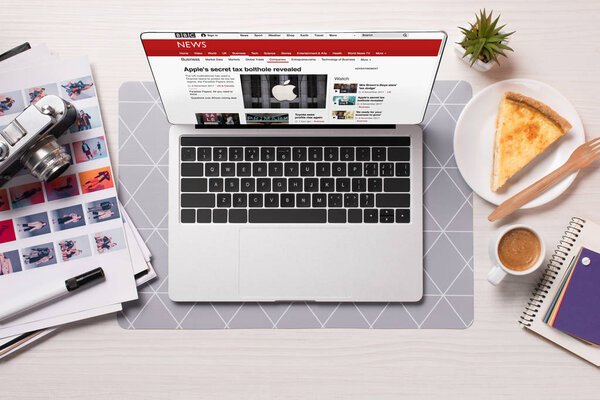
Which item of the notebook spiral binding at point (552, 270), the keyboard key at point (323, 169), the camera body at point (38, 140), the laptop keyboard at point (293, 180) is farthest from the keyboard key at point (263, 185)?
the notebook spiral binding at point (552, 270)

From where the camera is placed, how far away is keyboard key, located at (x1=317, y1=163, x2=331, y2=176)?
3.11 feet

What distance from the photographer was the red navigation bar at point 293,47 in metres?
0.74

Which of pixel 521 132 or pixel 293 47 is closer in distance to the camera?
pixel 293 47

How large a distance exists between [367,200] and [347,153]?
106mm

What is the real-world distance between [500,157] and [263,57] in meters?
0.52

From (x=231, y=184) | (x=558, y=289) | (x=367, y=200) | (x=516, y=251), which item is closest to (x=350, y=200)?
(x=367, y=200)

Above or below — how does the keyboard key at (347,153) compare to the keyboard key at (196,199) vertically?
above

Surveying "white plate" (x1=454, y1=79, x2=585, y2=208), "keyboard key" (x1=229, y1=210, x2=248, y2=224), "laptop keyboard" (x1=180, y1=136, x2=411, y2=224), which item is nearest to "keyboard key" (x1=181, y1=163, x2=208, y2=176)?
"laptop keyboard" (x1=180, y1=136, x2=411, y2=224)

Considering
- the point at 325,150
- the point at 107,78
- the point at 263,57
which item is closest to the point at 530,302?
the point at 325,150

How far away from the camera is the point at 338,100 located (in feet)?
2.84

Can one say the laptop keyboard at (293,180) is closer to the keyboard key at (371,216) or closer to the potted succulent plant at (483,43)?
the keyboard key at (371,216)

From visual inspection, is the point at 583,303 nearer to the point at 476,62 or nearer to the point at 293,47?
the point at 476,62

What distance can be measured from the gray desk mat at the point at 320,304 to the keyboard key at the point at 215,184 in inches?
4.5

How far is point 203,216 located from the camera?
0.94 m
